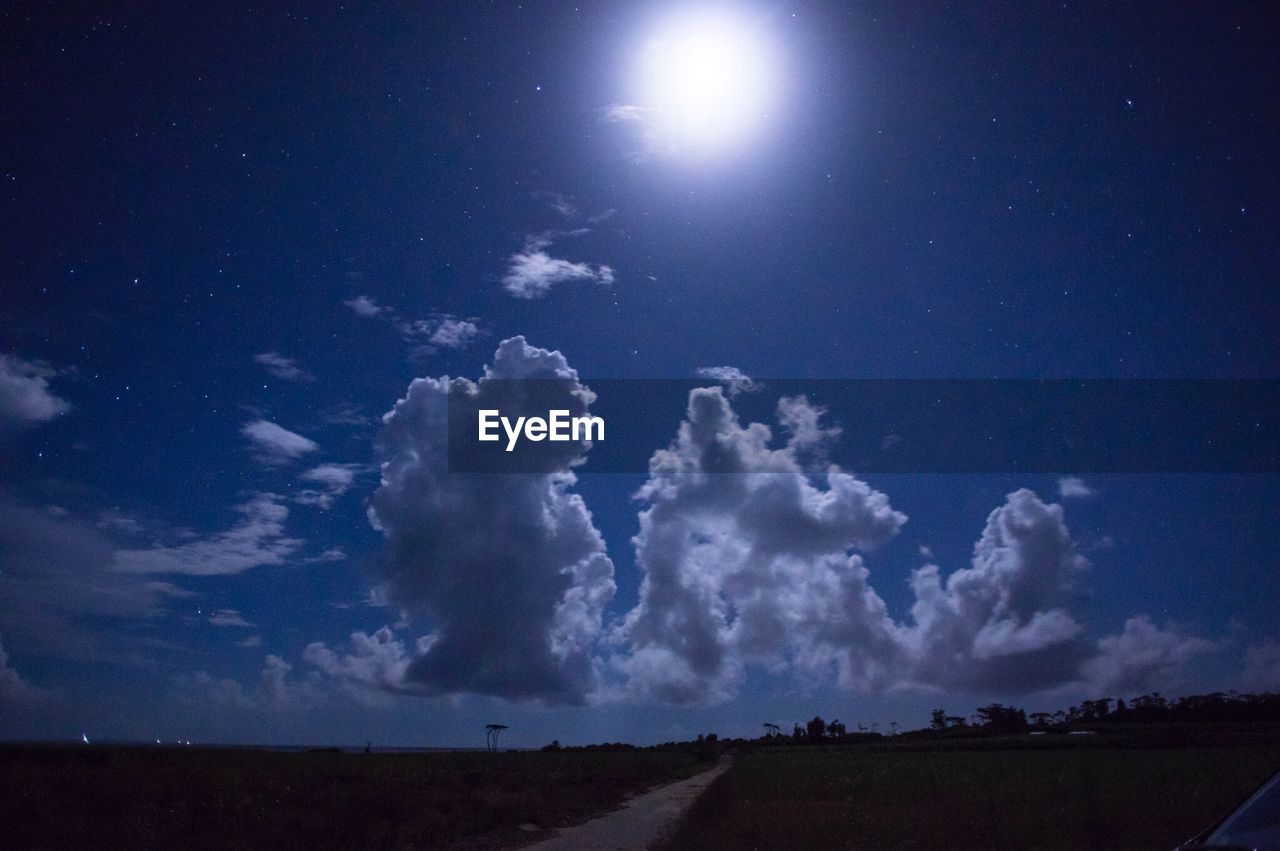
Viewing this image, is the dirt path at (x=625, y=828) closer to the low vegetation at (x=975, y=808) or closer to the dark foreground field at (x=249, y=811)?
the low vegetation at (x=975, y=808)

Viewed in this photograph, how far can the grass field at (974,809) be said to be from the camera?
70.3 ft

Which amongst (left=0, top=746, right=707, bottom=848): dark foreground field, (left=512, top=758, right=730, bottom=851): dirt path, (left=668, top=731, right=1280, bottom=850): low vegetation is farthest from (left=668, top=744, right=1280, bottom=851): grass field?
(left=0, top=746, right=707, bottom=848): dark foreground field

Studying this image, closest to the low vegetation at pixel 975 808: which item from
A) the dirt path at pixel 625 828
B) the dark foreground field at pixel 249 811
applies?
the dirt path at pixel 625 828

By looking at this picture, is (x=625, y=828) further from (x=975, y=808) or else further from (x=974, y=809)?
(x=975, y=808)

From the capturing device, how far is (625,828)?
2631 cm

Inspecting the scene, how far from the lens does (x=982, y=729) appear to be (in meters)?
169

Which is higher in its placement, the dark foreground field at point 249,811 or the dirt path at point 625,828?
the dark foreground field at point 249,811

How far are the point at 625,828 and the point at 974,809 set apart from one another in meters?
11.6

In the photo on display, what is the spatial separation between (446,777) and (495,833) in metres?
21.0

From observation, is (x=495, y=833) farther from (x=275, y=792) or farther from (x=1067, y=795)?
(x=1067, y=795)

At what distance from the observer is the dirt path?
70.6ft

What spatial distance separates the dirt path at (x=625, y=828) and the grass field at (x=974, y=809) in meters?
0.94

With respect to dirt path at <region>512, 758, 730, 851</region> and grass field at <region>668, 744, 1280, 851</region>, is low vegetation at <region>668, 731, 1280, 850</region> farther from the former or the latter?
dirt path at <region>512, 758, 730, 851</region>

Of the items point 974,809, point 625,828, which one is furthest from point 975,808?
point 625,828
